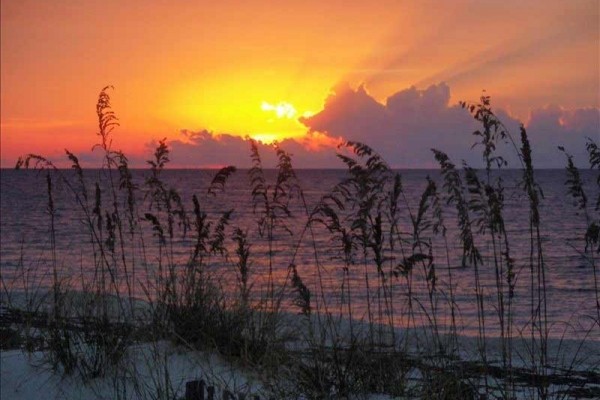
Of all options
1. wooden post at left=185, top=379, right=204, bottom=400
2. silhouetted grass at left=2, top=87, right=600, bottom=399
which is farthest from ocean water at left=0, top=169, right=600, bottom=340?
wooden post at left=185, top=379, right=204, bottom=400

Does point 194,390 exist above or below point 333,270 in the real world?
above

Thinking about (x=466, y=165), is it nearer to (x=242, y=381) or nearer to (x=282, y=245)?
(x=242, y=381)

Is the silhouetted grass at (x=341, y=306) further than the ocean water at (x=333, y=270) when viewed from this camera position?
No

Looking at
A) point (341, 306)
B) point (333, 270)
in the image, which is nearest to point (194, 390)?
point (341, 306)

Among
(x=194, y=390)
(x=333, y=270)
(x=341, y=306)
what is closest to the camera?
(x=194, y=390)

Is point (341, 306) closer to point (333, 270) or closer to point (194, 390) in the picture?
point (194, 390)

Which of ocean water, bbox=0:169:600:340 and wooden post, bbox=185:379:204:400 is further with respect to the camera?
ocean water, bbox=0:169:600:340

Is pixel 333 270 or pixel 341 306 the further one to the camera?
pixel 333 270

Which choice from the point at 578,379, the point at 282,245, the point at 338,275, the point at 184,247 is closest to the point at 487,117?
the point at 578,379

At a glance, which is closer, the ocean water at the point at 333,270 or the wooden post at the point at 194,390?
the wooden post at the point at 194,390

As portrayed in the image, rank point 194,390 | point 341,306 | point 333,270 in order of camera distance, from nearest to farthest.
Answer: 1. point 194,390
2. point 341,306
3. point 333,270

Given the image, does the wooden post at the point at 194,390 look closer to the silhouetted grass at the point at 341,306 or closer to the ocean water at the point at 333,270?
the silhouetted grass at the point at 341,306

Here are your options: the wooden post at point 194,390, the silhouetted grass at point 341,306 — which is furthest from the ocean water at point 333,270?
the wooden post at point 194,390

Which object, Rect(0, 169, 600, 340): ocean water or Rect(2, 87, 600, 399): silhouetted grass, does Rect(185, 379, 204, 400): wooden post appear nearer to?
Rect(2, 87, 600, 399): silhouetted grass
